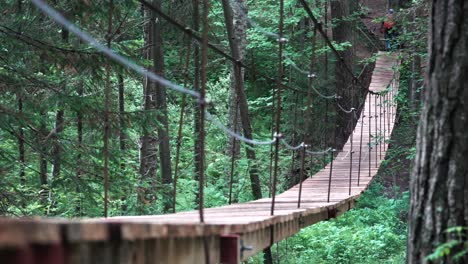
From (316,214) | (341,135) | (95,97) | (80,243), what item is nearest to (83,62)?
(95,97)

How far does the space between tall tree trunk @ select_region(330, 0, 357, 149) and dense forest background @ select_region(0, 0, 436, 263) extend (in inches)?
1.3

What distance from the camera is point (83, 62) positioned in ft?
14.0

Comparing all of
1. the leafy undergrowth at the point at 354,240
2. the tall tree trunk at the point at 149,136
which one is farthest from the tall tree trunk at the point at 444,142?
the leafy undergrowth at the point at 354,240

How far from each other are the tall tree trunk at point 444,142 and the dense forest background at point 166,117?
697 mm

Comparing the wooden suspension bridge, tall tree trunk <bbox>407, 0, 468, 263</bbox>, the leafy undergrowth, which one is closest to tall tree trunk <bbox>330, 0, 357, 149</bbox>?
the leafy undergrowth

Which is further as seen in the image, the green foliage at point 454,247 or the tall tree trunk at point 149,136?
the tall tree trunk at point 149,136

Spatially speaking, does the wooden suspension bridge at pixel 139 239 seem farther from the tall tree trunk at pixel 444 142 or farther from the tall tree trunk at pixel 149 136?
the tall tree trunk at pixel 149 136

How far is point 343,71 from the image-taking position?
10.8 meters

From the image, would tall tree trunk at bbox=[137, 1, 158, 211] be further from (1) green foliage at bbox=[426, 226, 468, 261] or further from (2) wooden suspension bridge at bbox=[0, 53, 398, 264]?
(1) green foliage at bbox=[426, 226, 468, 261]

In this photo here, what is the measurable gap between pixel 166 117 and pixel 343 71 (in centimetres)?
529

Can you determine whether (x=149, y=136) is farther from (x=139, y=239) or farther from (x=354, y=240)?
(x=139, y=239)

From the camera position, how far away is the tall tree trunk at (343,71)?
10406 millimetres

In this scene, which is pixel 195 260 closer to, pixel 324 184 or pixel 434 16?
pixel 434 16

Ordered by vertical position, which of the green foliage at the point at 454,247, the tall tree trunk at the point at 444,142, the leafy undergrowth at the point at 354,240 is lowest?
the leafy undergrowth at the point at 354,240
